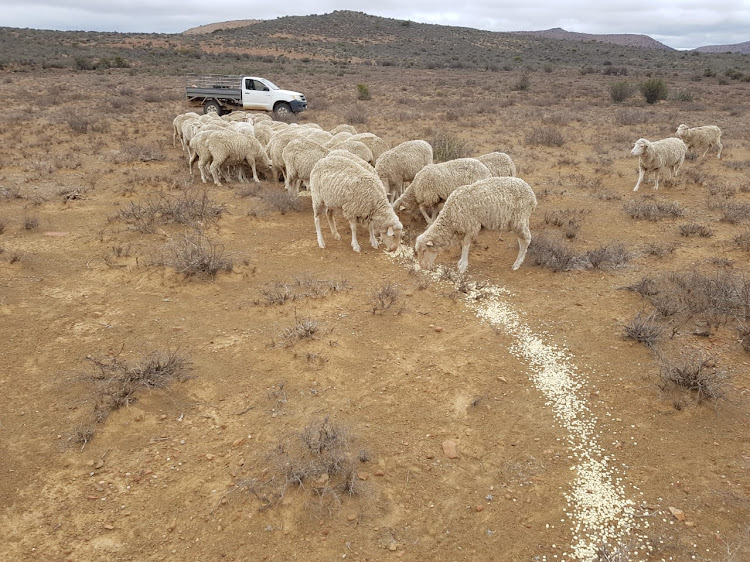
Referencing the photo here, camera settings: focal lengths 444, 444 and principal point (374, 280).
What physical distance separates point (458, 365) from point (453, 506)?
2.00m

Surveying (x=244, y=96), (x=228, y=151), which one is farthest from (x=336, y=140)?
(x=244, y=96)

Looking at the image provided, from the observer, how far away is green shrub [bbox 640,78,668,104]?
1128 inches

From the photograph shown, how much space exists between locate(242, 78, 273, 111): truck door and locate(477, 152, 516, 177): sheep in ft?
51.7

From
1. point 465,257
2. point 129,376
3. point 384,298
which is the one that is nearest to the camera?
point 129,376

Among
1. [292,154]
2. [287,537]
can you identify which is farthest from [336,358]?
[292,154]

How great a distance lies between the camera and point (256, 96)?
22406 mm

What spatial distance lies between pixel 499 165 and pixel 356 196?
3.80 metres

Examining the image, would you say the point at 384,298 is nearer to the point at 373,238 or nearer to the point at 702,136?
the point at 373,238

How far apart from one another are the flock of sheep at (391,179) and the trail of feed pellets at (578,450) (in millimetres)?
1378

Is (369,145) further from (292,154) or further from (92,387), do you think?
(92,387)

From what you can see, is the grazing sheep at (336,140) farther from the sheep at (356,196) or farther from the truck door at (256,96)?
the truck door at (256,96)

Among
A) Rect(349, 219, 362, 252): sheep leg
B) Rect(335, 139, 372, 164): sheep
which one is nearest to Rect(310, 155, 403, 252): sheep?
Rect(349, 219, 362, 252): sheep leg

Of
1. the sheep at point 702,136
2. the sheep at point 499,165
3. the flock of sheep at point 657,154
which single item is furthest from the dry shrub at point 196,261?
the sheep at point 702,136

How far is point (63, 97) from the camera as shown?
2698cm
